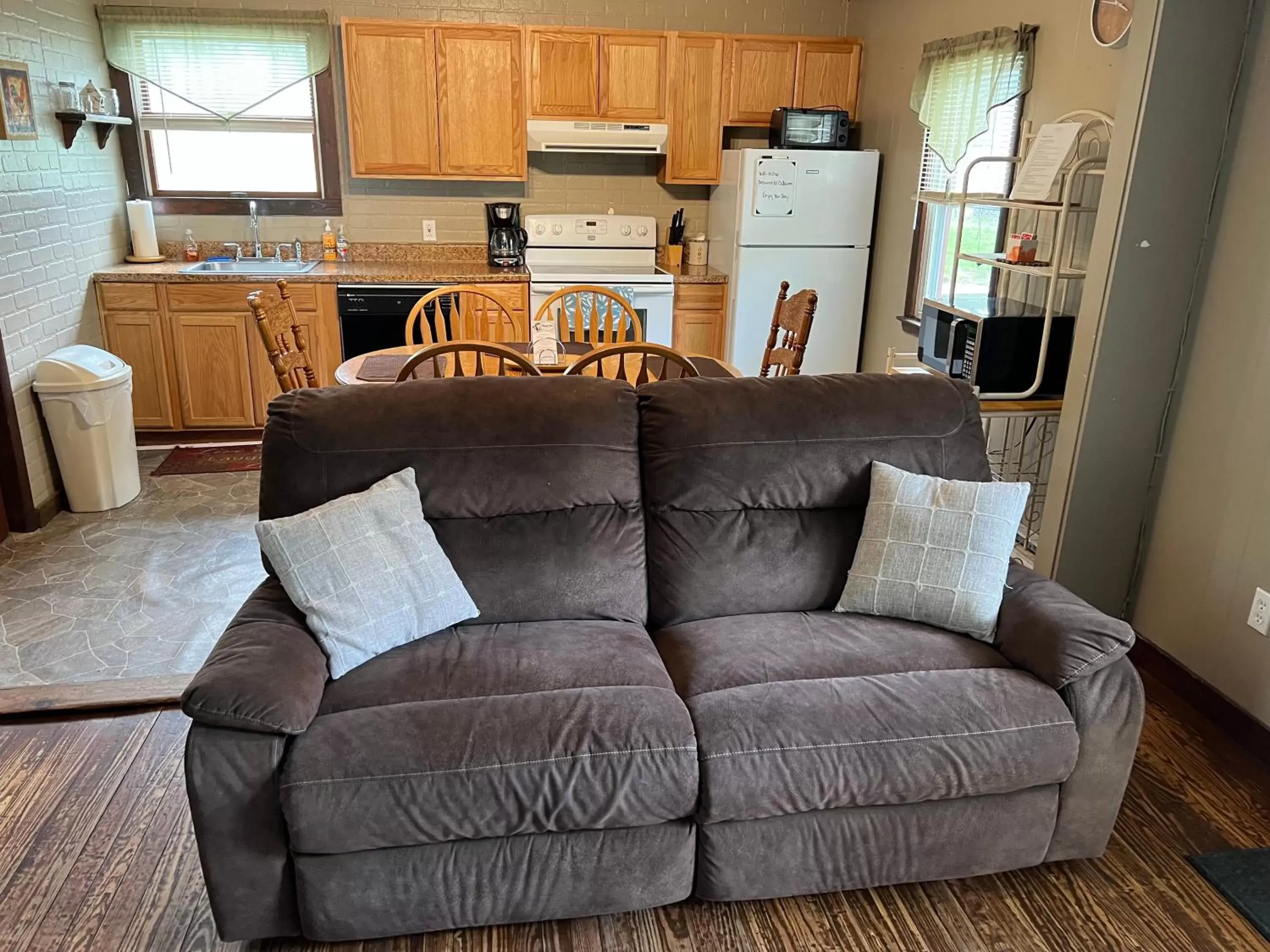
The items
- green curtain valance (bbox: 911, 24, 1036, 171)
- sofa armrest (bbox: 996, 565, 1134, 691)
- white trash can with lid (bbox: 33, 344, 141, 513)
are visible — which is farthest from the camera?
white trash can with lid (bbox: 33, 344, 141, 513)

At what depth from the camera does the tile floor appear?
9.24ft

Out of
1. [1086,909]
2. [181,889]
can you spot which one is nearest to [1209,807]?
[1086,909]

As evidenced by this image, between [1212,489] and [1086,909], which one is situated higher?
[1212,489]

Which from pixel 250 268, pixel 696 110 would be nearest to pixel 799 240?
pixel 696 110

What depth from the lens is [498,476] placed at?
2.21 m

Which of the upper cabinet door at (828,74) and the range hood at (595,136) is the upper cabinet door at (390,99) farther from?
the upper cabinet door at (828,74)

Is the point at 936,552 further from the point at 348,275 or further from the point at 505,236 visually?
the point at 505,236

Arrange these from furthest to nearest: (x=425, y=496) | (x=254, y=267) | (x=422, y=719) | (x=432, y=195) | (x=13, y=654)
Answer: (x=432, y=195) < (x=254, y=267) < (x=13, y=654) < (x=425, y=496) < (x=422, y=719)

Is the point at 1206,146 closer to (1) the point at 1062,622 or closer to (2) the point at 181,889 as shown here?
(1) the point at 1062,622

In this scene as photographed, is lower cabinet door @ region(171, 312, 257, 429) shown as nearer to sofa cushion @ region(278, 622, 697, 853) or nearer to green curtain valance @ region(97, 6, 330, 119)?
green curtain valance @ region(97, 6, 330, 119)

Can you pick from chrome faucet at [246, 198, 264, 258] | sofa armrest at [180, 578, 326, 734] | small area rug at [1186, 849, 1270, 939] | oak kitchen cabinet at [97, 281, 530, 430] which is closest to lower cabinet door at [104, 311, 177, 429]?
oak kitchen cabinet at [97, 281, 530, 430]

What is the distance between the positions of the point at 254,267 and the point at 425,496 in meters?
3.33

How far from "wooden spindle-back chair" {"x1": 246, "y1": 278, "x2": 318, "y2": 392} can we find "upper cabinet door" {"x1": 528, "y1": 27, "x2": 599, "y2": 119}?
228 cm

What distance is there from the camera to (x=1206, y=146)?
98.9 inches
